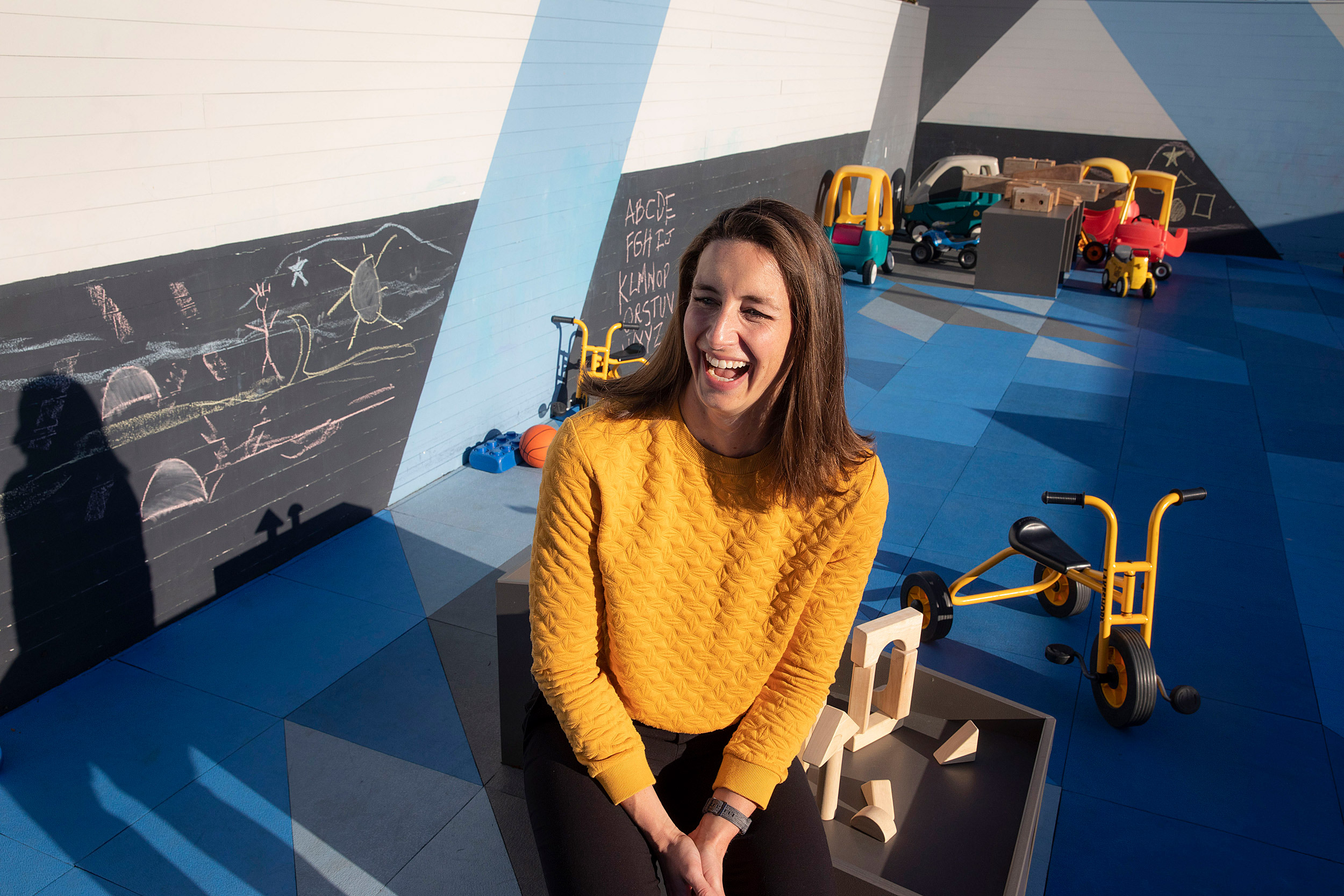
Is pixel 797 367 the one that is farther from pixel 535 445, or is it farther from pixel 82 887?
pixel 535 445

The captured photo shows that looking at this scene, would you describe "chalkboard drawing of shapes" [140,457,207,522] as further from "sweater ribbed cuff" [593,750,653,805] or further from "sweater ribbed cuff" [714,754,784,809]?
"sweater ribbed cuff" [714,754,784,809]

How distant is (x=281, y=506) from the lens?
4.40 meters

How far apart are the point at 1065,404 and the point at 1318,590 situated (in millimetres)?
2835

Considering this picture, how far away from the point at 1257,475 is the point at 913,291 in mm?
5184

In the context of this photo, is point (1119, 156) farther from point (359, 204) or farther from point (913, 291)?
point (359, 204)

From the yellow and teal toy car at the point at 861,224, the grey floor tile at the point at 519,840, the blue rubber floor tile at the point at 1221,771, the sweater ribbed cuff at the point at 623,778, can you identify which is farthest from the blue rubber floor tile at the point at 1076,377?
the sweater ribbed cuff at the point at 623,778

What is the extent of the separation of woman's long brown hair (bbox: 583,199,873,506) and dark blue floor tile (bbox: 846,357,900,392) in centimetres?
578

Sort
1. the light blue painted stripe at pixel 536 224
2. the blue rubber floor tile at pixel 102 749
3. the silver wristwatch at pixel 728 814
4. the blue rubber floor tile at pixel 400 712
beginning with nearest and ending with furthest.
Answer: the silver wristwatch at pixel 728 814 → the blue rubber floor tile at pixel 102 749 → the blue rubber floor tile at pixel 400 712 → the light blue painted stripe at pixel 536 224

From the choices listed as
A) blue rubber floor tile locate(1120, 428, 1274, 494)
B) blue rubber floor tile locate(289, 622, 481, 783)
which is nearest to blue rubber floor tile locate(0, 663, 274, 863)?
blue rubber floor tile locate(289, 622, 481, 783)

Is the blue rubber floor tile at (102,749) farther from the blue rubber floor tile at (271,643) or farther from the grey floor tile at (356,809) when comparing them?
the grey floor tile at (356,809)

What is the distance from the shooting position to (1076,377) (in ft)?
25.6

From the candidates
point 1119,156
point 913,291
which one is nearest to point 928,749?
point 913,291

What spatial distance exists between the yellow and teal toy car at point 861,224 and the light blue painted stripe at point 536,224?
15.4ft

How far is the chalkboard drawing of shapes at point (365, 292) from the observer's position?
448 cm
